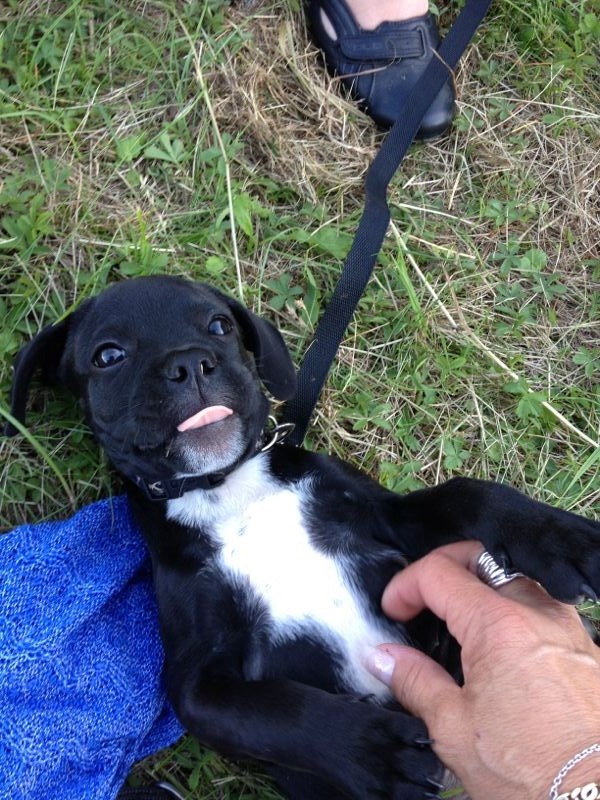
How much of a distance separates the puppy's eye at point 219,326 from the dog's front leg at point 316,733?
1.13m

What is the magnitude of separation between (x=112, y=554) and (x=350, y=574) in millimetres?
882

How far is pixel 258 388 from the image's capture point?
107 inches

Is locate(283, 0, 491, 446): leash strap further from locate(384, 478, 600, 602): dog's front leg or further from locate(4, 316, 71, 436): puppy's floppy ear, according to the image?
locate(4, 316, 71, 436): puppy's floppy ear

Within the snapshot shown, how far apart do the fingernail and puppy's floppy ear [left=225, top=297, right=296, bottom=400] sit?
1029 mm

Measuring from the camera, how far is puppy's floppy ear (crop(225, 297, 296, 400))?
9.62 feet

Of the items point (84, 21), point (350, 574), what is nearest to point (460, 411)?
point (350, 574)

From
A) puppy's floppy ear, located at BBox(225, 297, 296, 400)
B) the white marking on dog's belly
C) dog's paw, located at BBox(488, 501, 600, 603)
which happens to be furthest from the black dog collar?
dog's paw, located at BBox(488, 501, 600, 603)

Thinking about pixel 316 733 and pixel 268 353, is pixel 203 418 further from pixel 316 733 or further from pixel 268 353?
pixel 316 733

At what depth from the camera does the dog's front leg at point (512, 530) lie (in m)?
2.29

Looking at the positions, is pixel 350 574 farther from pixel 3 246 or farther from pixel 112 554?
pixel 3 246

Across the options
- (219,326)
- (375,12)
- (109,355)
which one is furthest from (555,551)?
(375,12)

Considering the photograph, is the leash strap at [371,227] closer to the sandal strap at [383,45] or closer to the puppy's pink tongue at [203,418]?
the sandal strap at [383,45]

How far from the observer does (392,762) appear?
211 cm

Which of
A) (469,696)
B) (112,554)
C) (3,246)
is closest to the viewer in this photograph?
(469,696)
